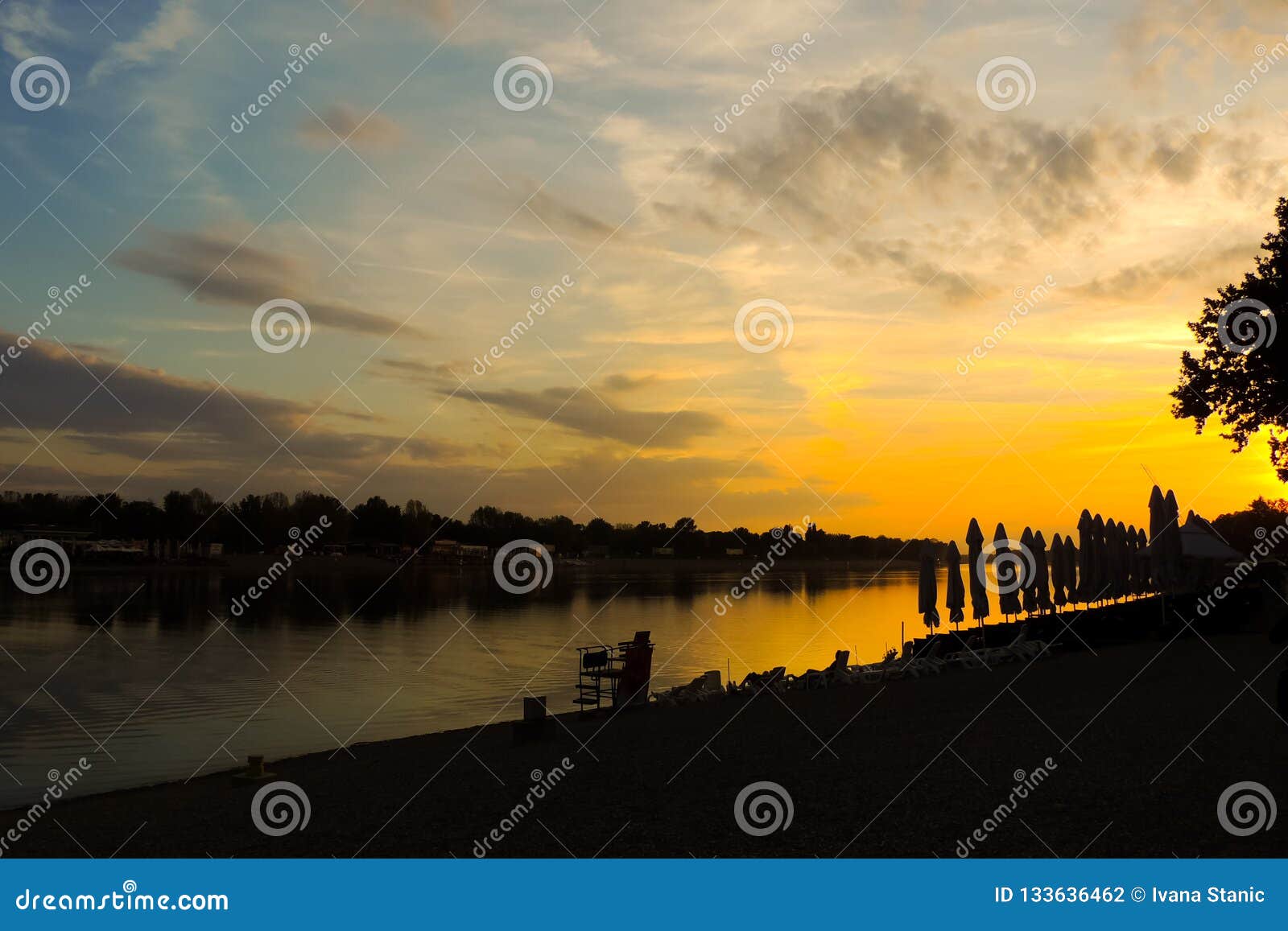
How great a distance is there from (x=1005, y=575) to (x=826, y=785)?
22.6 m

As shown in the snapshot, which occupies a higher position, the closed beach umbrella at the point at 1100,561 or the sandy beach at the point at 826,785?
the closed beach umbrella at the point at 1100,561

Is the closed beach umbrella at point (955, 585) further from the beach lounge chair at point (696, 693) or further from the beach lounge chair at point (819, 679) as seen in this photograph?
the beach lounge chair at point (696, 693)

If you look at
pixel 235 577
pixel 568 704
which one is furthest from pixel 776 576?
pixel 568 704

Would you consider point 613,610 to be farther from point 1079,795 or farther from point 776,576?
point 776,576

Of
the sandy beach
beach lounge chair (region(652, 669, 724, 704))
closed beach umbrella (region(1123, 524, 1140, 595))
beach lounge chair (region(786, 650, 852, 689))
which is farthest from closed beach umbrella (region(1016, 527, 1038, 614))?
the sandy beach

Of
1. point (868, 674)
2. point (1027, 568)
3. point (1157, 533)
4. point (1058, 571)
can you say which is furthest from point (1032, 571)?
point (868, 674)

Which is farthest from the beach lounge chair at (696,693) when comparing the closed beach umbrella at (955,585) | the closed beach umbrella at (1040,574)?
the closed beach umbrella at (1040,574)

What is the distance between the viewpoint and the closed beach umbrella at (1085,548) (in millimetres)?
30875

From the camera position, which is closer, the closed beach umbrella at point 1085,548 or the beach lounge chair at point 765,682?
the beach lounge chair at point 765,682

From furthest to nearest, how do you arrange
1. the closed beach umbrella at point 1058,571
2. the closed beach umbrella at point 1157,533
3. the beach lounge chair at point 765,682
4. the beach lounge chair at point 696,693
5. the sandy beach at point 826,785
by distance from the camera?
the closed beach umbrella at point 1058,571 → the closed beach umbrella at point 1157,533 → the beach lounge chair at point 765,682 → the beach lounge chair at point 696,693 → the sandy beach at point 826,785

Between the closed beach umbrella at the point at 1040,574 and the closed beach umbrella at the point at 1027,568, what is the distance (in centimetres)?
5

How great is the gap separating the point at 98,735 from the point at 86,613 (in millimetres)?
46956

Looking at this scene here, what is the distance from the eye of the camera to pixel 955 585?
3105 centimetres

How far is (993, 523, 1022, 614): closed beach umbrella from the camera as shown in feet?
102
